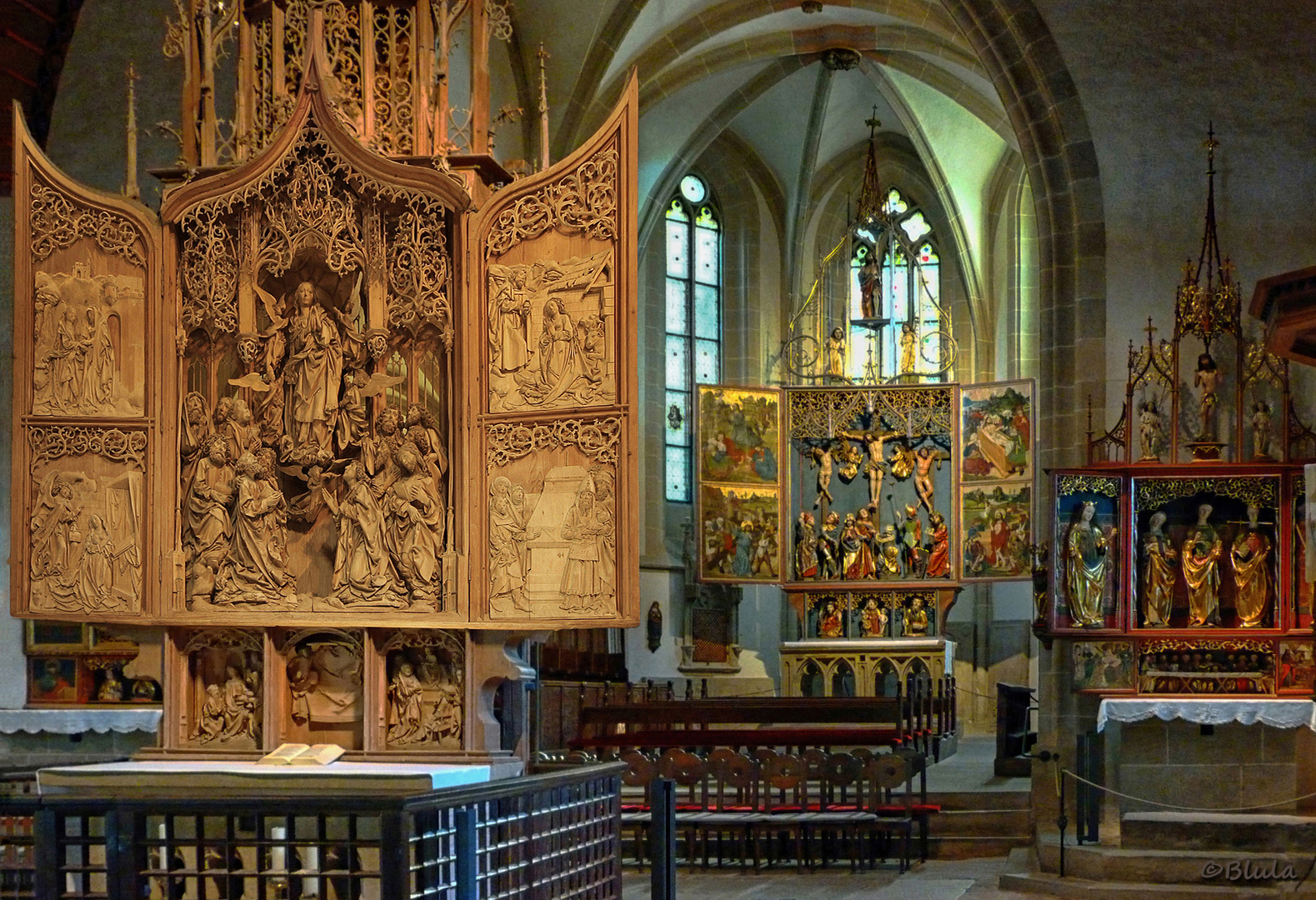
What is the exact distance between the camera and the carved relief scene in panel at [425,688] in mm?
7219

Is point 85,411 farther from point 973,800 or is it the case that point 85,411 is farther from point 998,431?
point 998,431

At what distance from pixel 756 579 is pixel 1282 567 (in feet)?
25.3

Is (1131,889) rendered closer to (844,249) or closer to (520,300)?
(520,300)

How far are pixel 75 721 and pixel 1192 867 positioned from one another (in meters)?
7.66

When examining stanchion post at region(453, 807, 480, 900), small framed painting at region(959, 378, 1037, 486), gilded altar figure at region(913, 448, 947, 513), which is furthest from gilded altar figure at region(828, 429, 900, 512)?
stanchion post at region(453, 807, 480, 900)

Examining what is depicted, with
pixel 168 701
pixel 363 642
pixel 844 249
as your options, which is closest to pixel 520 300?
pixel 363 642

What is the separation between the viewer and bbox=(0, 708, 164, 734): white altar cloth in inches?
500

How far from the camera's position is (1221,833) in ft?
35.4

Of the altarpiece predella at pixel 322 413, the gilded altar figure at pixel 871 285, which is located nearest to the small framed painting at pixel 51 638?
the altarpiece predella at pixel 322 413

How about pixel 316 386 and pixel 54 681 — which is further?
pixel 54 681

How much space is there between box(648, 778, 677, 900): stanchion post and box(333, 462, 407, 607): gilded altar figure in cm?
149

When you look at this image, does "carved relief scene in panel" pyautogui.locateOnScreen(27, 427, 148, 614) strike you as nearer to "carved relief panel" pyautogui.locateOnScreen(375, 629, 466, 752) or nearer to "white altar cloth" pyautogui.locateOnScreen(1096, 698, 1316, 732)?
"carved relief panel" pyautogui.locateOnScreen(375, 629, 466, 752)

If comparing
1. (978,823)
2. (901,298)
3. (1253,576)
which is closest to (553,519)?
(1253,576)

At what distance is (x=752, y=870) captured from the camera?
1153cm
